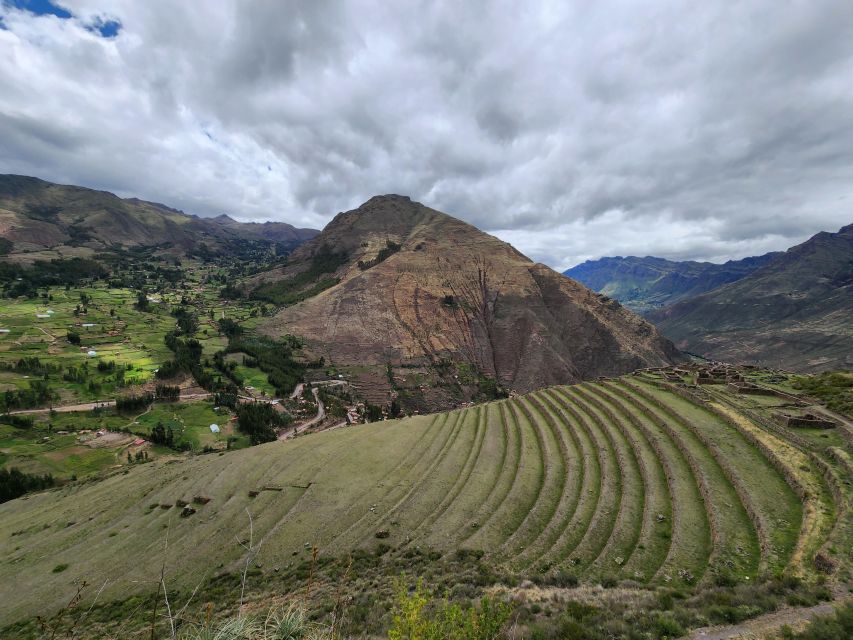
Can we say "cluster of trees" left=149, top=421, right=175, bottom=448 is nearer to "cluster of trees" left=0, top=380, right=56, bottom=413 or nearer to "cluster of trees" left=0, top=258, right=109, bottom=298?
"cluster of trees" left=0, top=380, right=56, bottom=413

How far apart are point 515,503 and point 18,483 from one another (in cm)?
6908

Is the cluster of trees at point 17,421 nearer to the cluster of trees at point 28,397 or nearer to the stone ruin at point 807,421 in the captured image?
the cluster of trees at point 28,397

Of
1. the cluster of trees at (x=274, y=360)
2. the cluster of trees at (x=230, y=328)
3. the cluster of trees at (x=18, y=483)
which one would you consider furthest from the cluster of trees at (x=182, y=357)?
the cluster of trees at (x=18, y=483)

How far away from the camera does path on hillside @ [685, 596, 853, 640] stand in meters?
11.8

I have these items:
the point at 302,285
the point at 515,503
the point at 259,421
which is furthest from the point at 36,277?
the point at 515,503

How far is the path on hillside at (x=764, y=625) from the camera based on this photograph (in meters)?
11.8

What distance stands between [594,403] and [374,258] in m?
146

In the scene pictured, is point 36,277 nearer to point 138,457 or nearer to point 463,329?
point 138,457

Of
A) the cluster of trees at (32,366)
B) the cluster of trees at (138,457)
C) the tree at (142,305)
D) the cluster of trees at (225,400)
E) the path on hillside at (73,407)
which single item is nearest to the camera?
the cluster of trees at (138,457)

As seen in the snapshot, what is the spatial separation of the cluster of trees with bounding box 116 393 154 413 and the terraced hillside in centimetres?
2999

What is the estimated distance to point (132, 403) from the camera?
244 feet

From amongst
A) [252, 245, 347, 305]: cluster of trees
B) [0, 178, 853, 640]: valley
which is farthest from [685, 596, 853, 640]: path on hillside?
[252, 245, 347, 305]: cluster of trees

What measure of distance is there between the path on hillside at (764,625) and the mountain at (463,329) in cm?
8752

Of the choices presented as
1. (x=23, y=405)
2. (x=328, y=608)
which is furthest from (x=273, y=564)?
(x=23, y=405)
